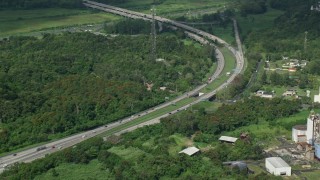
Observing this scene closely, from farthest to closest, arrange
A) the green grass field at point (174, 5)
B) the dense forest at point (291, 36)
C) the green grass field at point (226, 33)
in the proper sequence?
the green grass field at point (174, 5)
the green grass field at point (226, 33)
the dense forest at point (291, 36)

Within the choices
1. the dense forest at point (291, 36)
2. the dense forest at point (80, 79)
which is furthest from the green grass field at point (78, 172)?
the dense forest at point (291, 36)

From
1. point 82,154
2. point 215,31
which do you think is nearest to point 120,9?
point 215,31

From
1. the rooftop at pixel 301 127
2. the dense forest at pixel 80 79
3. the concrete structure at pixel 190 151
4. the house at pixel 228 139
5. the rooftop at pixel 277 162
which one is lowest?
the rooftop at pixel 277 162

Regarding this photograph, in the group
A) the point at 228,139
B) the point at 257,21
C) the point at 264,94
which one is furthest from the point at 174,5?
the point at 228,139

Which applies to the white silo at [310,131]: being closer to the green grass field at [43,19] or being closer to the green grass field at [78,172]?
the green grass field at [78,172]

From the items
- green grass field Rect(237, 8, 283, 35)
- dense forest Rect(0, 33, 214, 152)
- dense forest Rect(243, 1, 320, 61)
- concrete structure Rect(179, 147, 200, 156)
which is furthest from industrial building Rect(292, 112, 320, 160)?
green grass field Rect(237, 8, 283, 35)

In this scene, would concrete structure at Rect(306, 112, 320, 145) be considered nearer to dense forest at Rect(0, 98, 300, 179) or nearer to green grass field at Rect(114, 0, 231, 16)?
dense forest at Rect(0, 98, 300, 179)

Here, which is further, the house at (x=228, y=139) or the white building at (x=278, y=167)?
the house at (x=228, y=139)
